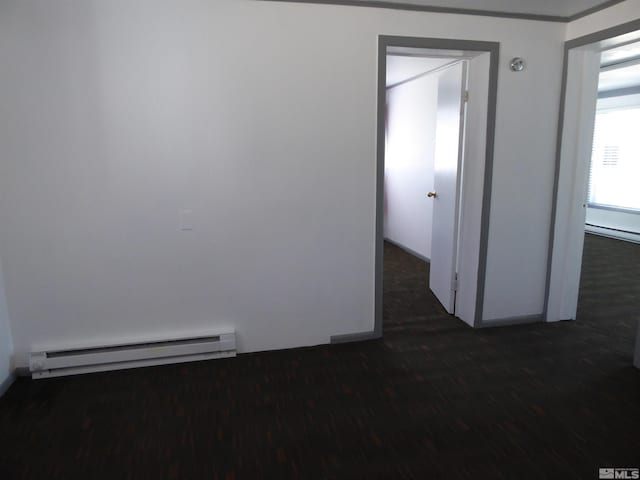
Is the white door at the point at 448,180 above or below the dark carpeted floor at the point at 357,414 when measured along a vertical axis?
above

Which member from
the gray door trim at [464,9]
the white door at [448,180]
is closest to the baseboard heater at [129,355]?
the white door at [448,180]

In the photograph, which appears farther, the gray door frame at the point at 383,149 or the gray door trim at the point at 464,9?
the gray door frame at the point at 383,149

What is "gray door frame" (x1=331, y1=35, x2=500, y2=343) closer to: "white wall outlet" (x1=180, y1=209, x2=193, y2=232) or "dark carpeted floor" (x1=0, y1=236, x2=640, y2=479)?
"dark carpeted floor" (x1=0, y1=236, x2=640, y2=479)

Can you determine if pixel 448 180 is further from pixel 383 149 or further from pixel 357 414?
pixel 357 414

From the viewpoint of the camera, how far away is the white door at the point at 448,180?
3.53 metres

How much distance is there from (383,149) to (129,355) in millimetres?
2265

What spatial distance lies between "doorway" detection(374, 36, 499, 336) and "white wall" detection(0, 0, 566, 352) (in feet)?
0.28

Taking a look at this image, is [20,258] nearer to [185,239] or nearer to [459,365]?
[185,239]

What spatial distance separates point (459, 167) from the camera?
3547mm

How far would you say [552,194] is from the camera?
137 inches

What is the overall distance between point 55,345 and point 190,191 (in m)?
1.34

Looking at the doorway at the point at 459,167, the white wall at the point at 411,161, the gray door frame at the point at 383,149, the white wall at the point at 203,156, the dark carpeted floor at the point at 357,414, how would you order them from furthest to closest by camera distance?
the white wall at the point at 411,161 < the doorway at the point at 459,167 < the gray door frame at the point at 383,149 < the white wall at the point at 203,156 < the dark carpeted floor at the point at 357,414

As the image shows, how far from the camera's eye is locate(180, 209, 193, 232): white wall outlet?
2877mm

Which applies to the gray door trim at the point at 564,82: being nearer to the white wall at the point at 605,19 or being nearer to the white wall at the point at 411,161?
the white wall at the point at 605,19
